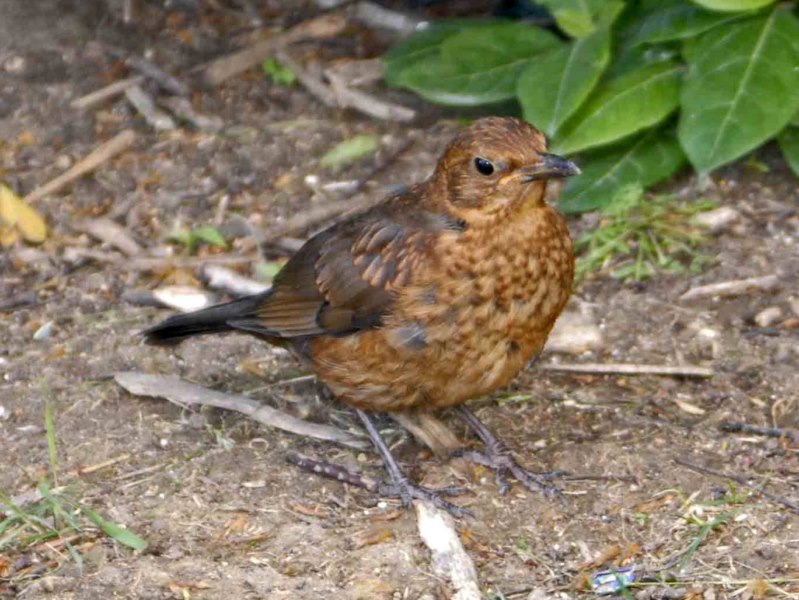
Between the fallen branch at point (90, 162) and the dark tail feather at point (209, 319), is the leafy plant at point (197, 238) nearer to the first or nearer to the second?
the fallen branch at point (90, 162)

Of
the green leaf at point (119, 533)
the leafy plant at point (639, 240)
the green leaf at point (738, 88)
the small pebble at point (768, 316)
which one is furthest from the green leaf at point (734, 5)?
the green leaf at point (119, 533)

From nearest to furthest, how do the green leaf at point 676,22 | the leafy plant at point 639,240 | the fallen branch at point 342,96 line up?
the leafy plant at point 639,240 → the green leaf at point 676,22 → the fallen branch at point 342,96

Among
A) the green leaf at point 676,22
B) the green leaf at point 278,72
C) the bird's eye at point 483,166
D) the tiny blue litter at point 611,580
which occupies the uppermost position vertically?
the bird's eye at point 483,166

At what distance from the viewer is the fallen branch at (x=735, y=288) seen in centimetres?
588

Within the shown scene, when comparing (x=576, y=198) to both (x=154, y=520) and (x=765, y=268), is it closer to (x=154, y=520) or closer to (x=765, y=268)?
(x=765, y=268)

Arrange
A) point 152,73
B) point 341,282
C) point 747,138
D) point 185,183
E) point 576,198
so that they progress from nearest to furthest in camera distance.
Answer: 1. point 341,282
2. point 747,138
3. point 576,198
4. point 185,183
5. point 152,73

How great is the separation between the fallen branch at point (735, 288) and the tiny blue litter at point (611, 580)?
1745 millimetres

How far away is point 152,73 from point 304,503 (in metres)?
3.30

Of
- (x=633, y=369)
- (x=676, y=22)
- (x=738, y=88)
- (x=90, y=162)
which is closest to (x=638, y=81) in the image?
(x=676, y=22)

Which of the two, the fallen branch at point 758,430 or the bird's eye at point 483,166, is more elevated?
the bird's eye at point 483,166

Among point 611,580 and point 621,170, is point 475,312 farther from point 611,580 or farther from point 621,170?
point 621,170

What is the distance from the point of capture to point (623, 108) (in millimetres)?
6273

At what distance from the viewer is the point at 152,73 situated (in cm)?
745

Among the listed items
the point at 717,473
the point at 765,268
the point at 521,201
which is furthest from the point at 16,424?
the point at 765,268
